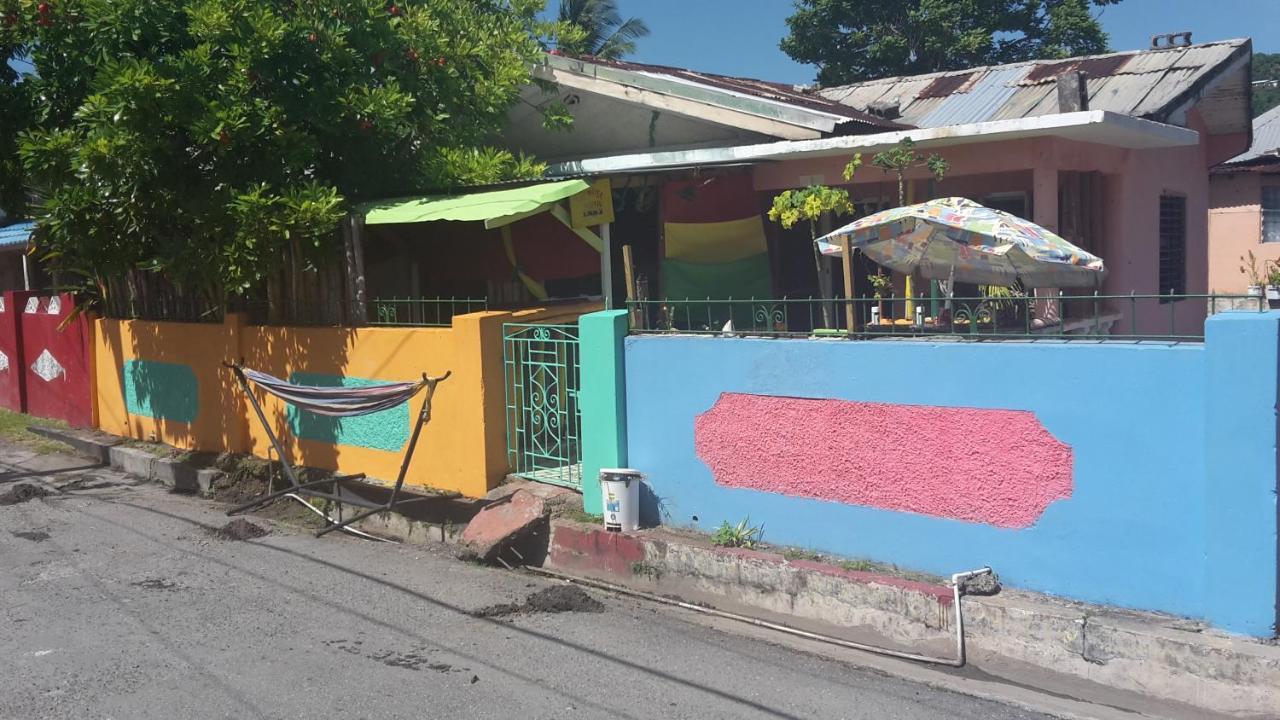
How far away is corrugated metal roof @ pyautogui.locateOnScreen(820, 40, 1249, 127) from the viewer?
1115cm

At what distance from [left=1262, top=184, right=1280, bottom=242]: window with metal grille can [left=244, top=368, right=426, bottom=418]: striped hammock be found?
16332 mm

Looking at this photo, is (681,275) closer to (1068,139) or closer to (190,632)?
(1068,139)

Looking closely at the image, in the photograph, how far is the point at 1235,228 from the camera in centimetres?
1861

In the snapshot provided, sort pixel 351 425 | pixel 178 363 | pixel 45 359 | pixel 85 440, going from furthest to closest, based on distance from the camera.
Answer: pixel 45 359 < pixel 85 440 < pixel 178 363 < pixel 351 425

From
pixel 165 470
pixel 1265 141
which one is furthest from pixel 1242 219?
pixel 165 470

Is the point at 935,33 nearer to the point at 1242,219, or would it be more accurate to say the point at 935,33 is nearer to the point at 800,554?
the point at 1242,219

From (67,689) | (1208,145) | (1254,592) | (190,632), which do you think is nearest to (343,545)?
(190,632)

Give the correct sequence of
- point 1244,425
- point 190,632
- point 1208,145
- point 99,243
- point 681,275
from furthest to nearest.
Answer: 1. point 1208,145
2. point 681,275
3. point 99,243
4. point 190,632
5. point 1244,425

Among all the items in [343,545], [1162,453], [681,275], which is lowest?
[343,545]

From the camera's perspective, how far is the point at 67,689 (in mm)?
5156

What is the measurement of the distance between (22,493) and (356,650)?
6.24 meters

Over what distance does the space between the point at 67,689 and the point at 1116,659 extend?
199 inches

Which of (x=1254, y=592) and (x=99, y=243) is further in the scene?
(x=99, y=243)

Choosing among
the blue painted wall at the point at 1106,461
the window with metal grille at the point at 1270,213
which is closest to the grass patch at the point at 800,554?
the blue painted wall at the point at 1106,461
